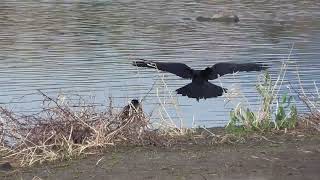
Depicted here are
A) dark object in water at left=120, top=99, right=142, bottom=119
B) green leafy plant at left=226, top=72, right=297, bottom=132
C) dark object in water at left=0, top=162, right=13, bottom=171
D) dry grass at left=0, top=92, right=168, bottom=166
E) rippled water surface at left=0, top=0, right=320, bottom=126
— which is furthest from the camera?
rippled water surface at left=0, top=0, right=320, bottom=126

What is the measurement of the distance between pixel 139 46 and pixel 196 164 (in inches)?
533

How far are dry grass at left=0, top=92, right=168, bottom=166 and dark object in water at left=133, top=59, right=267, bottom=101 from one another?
1.72 feet

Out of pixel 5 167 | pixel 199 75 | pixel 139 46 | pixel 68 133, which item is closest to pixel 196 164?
pixel 68 133

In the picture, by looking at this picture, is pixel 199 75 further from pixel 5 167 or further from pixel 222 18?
pixel 222 18

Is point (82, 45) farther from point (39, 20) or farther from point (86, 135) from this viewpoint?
point (86, 135)

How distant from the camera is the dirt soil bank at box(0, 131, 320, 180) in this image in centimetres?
658

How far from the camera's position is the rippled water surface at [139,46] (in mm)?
12609

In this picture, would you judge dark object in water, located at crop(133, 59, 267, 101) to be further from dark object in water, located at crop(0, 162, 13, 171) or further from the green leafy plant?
dark object in water, located at crop(0, 162, 13, 171)

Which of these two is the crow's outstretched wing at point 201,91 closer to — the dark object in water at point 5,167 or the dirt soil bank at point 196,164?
the dirt soil bank at point 196,164

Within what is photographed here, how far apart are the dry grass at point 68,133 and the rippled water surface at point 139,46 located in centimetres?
99

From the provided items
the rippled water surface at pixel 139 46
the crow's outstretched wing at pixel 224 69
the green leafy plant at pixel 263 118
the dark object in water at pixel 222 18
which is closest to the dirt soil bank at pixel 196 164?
the green leafy plant at pixel 263 118

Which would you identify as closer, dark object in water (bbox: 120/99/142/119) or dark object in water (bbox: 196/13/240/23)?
dark object in water (bbox: 120/99/142/119)

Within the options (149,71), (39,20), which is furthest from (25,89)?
(39,20)

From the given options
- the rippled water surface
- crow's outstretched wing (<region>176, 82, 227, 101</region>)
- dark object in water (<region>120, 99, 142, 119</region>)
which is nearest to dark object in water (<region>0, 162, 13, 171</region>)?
dark object in water (<region>120, 99, 142, 119</region>)
